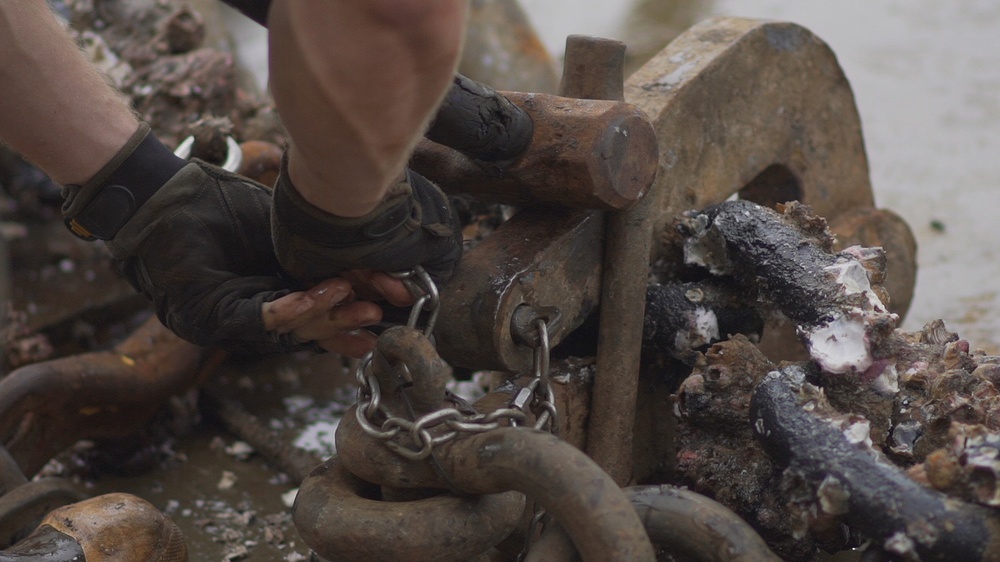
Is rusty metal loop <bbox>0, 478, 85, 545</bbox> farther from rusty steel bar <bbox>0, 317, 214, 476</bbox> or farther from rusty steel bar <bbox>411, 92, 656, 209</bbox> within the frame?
rusty steel bar <bbox>411, 92, 656, 209</bbox>

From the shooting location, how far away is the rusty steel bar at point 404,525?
4.88 feet

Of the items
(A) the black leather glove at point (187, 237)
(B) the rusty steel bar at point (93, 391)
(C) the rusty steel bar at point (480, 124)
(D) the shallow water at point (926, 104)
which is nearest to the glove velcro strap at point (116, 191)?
(A) the black leather glove at point (187, 237)

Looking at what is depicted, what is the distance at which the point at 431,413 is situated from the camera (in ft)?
5.00

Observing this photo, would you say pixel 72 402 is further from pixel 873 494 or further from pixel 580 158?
pixel 873 494

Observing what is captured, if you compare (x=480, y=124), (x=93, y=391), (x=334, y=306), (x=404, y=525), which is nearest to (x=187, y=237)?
(x=334, y=306)

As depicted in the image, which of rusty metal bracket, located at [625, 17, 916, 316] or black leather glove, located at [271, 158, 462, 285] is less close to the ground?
rusty metal bracket, located at [625, 17, 916, 316]

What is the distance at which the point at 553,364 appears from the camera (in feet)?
6.80

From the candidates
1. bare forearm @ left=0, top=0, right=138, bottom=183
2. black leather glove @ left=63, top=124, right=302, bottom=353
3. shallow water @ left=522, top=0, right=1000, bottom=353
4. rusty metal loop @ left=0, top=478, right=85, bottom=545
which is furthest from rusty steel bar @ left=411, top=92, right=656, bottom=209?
shallow water @ left=522, top=0, right=1000, bottom=353

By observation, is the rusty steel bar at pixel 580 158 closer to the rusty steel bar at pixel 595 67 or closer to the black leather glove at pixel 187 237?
the rusty steel bar at pixel 595 67

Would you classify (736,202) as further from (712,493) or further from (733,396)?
(712,493)

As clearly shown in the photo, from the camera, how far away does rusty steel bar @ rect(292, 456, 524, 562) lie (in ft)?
4.88

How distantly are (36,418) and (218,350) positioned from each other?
0.56m

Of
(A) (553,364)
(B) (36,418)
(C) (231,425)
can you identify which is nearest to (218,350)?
(C) (231,425)

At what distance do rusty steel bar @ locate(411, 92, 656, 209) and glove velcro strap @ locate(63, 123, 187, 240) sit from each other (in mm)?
603
